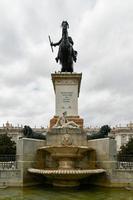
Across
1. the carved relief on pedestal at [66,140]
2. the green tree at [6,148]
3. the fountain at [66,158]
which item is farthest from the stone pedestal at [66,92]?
the green tree at [6,148]

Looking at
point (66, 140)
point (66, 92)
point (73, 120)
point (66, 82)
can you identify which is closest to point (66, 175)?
point (66, 140)

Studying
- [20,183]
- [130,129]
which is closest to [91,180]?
[20,183]

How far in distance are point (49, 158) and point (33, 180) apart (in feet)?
5.14

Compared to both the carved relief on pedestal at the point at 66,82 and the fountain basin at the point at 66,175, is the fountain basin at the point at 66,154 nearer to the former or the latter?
the fountain basin at the point at 66,175

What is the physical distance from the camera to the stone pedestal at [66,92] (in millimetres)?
21422

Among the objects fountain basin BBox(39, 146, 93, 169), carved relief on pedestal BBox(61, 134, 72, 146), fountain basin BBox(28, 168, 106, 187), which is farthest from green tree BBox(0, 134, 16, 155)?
fountain basin BBox(28, 168, 106, 187)

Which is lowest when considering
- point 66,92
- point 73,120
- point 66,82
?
point 73,120

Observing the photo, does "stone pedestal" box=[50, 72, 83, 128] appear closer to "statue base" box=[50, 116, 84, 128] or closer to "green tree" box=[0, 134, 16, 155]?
"statue base" box=[50, 116, 84, 128]

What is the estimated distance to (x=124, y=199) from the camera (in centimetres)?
1259

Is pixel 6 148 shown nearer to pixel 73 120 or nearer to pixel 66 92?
pixel 66 92

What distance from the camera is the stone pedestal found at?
21.4 metres

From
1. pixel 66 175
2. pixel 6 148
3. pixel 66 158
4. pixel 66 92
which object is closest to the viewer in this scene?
pixel 66 175

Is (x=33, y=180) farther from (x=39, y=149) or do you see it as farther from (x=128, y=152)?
(x=128, y=152)

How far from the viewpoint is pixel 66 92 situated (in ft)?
70.8
